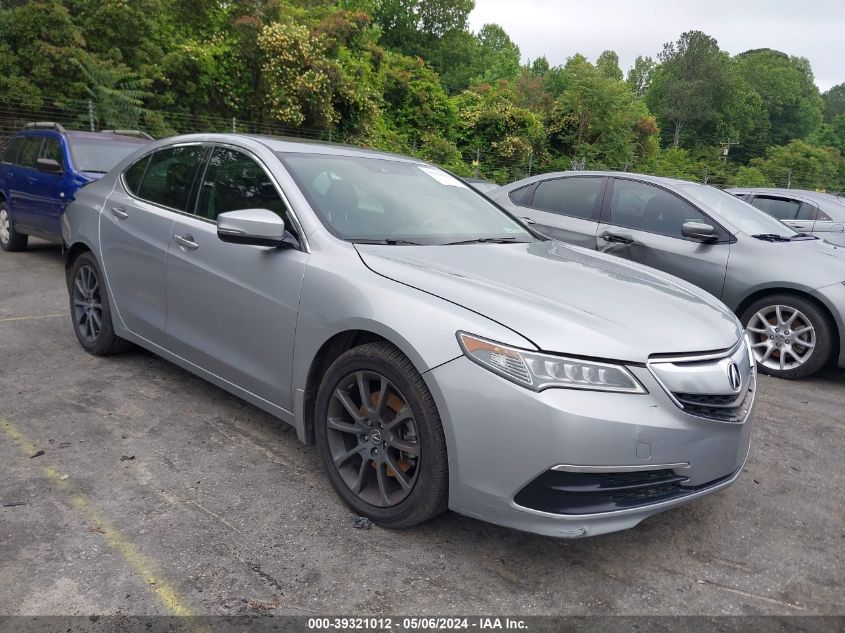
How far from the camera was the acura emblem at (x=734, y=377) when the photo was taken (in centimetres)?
256

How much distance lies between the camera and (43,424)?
3.56m

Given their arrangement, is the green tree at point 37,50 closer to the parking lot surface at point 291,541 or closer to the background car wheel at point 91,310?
the background car wheel at point 91,310

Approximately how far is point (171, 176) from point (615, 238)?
3.86 metres

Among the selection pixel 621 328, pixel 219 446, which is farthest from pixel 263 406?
pixel 621 328

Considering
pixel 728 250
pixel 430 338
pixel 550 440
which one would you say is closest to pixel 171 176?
pixel 430 338

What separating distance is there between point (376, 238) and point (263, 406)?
39.4 inches

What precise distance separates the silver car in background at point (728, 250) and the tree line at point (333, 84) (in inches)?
485

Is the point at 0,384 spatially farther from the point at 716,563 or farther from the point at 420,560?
the point at 716,563

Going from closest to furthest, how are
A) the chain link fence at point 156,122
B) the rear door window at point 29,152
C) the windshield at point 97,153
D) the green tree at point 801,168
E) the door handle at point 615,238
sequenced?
the door handle at point 615,238 < the windshield at point 97,153 < the rear door window at point 29,152 < the chain link fence at point 156,122 < the green tree at point 801,168

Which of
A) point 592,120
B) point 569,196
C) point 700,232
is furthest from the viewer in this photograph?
point 592,120

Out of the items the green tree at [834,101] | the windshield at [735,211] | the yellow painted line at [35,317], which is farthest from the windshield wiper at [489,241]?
the green tree at [834,101]

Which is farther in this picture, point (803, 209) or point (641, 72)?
point (641, 72)

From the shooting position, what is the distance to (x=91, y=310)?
462 cm

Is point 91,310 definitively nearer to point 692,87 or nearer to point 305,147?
point 305,147
